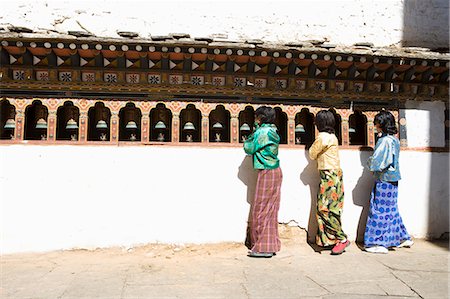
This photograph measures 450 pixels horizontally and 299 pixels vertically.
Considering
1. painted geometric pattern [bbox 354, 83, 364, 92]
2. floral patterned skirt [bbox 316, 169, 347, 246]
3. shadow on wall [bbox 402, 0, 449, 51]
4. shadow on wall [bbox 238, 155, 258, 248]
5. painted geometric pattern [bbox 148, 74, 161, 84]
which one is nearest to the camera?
floral patterned skirt [bbox 316, 169, 347, 246]

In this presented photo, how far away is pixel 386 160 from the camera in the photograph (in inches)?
197

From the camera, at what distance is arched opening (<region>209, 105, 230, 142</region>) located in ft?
21.9

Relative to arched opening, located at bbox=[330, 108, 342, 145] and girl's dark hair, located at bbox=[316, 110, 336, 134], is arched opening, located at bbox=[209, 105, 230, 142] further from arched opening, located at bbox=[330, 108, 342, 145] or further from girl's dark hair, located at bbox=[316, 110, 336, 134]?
girl's dark hair, located at bbox=[316, 110, 336, 134]

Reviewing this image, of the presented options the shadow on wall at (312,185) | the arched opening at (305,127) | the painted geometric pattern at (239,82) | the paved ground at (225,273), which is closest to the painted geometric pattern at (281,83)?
the painted geometric pattern at (239,82)

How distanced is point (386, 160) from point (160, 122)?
11.2 ft

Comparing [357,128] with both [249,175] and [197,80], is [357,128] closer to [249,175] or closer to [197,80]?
[249,175]

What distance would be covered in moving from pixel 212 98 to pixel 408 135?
3.18 meters

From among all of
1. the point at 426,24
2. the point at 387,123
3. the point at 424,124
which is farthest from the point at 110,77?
the point at 426,24

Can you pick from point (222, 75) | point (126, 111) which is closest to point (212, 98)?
point (222, 75)

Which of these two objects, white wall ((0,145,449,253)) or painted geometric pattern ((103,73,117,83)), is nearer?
white wall ((0,145,449,253))

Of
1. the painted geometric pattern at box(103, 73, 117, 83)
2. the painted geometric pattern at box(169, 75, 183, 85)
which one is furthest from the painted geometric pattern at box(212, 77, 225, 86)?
the painted geometric pattern at box(103, 73, 117, 83)

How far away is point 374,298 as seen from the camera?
336 cm

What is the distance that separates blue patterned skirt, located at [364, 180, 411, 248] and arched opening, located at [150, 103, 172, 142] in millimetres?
3362

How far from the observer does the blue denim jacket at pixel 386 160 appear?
5012 millimetres
